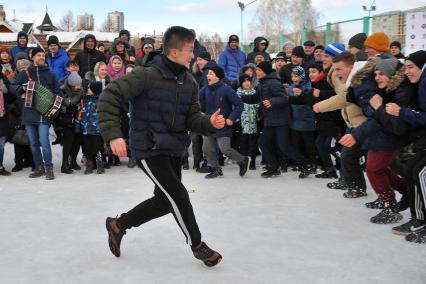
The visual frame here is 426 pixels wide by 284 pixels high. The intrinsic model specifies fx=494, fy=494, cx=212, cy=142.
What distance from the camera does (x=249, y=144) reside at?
838cm

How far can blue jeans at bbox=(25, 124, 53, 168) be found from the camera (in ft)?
25.3

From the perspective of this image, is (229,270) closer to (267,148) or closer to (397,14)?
(267,148)

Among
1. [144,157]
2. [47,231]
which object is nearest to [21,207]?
[47,231]

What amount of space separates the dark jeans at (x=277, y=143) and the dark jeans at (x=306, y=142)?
0.41 ft

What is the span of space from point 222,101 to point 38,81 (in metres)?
2.90

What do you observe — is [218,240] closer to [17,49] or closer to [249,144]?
[249,144]

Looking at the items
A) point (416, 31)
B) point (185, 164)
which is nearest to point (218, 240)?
point (185, 164)

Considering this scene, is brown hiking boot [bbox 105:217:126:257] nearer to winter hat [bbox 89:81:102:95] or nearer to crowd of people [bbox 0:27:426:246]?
crowd of people [bbox 0:27:426:246]

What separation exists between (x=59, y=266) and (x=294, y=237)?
83.0 inches

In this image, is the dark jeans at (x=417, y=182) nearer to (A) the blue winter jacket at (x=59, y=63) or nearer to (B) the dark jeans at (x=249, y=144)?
(B) the dark jeans at (x=249, y=144)

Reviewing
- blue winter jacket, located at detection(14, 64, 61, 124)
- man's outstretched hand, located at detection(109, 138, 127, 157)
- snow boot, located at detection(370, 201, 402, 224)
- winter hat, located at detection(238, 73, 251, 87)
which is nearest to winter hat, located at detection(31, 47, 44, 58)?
blue winter jacket, located at detection(14, 64, 61, 124)

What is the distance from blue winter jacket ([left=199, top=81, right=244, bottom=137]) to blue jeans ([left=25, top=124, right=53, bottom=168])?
8.23ft

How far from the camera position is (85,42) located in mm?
10617

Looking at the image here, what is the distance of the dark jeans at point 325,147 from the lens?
286 inches
